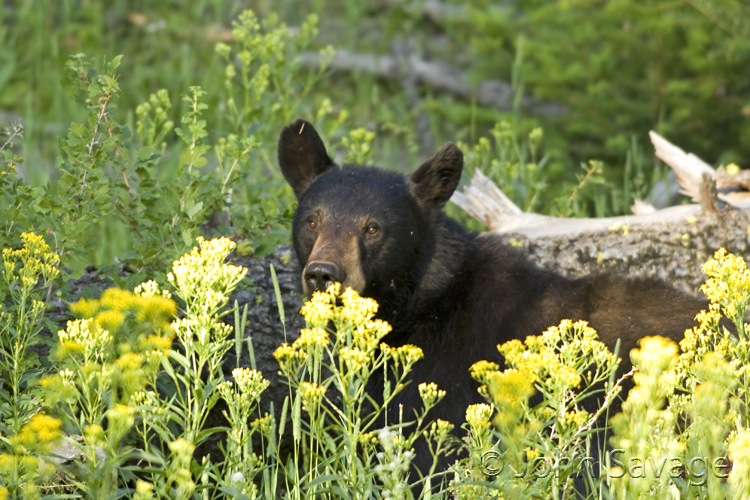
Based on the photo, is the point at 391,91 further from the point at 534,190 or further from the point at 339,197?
the point at 339,197

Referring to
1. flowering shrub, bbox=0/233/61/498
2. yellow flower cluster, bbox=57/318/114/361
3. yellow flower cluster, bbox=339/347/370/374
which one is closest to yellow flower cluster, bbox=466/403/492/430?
yellow flower cluster, bbox=339/347/370/374

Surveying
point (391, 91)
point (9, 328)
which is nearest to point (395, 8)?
point (391, 91)

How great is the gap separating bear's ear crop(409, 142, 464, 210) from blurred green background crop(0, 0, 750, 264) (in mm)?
725

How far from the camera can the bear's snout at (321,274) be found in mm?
3256

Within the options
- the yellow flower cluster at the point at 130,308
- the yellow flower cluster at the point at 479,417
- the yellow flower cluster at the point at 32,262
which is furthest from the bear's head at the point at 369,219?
the yellow flower cluster at the point at 479,417

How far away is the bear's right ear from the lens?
402 cm

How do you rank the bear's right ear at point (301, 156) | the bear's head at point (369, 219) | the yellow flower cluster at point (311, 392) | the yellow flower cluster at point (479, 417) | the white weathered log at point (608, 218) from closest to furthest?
1. the yellow flower cluster at point (479, 417)
2. the yellow flower cluster at point (311, 392)
3. the bear's head at point (369, 219)
4. the bear's right ear at point (301, 156)
5. the white weathered log at point (608, 218)

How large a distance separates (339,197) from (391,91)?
237 inches

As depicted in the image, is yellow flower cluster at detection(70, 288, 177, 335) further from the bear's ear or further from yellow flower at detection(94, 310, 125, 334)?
the bear's ear

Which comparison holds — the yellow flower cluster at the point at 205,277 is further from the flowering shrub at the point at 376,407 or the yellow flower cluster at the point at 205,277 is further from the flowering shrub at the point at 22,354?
the flowering shrub at the point at 22,354

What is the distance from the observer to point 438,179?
3.90 metres

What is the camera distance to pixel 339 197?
146 inches

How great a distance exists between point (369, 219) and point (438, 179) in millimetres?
481

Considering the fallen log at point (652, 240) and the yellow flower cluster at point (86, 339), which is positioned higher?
the fallen log at point (652, 240)
